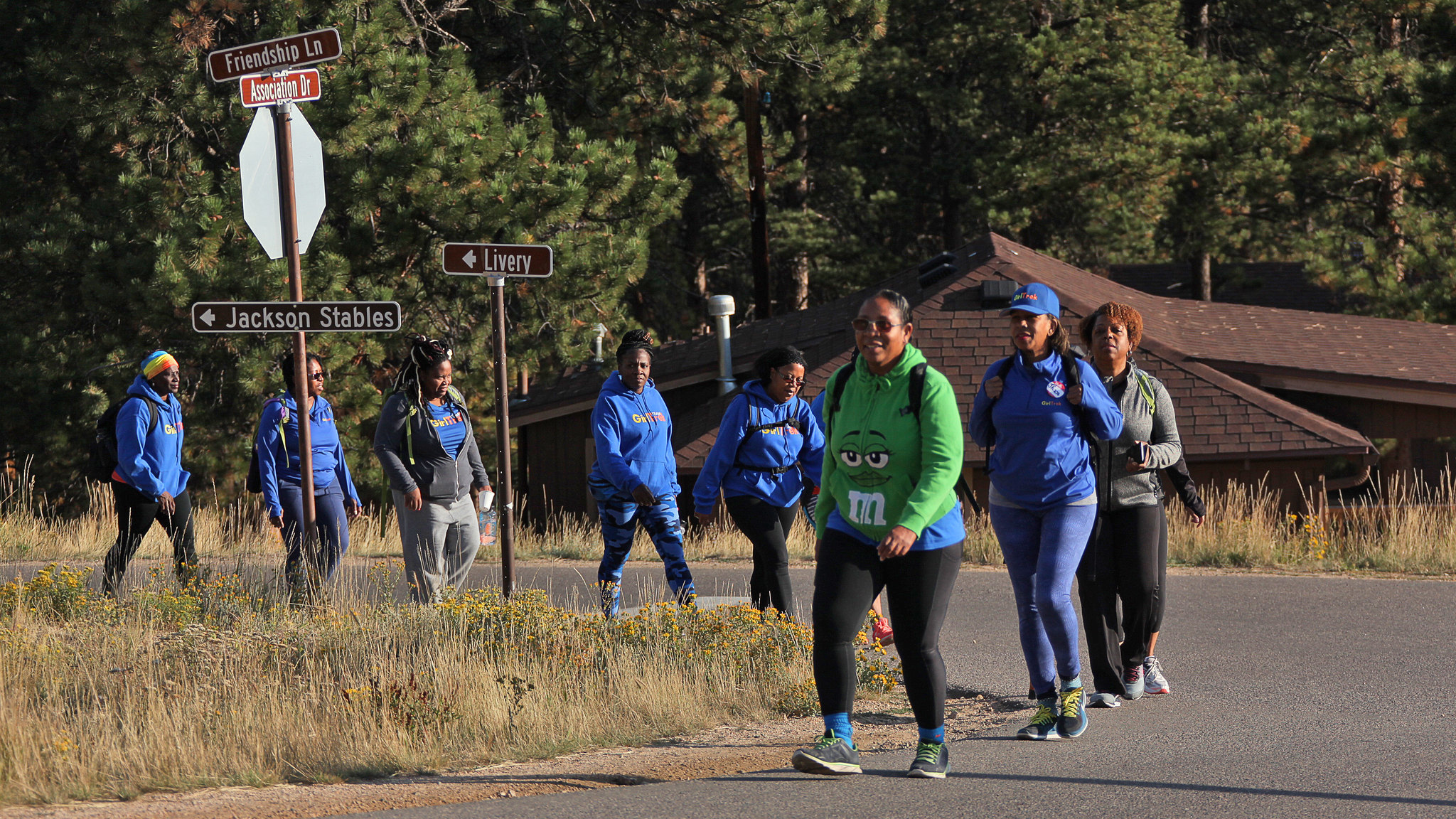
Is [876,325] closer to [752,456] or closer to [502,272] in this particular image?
[752,456]

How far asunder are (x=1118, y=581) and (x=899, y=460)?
6.73ft

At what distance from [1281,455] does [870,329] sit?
11.8m

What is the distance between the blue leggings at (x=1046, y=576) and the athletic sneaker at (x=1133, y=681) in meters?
0.85

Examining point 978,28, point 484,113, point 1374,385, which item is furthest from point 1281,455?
point 978,28

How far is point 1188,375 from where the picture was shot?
1678 centimetres

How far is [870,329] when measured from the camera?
5.24m

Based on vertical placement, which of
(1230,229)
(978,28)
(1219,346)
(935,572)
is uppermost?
(978,28)

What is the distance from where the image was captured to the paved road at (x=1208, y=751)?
5.07 m

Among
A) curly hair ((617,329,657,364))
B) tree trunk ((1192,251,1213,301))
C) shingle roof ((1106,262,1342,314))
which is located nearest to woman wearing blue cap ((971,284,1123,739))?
curly hair ((617,329,657,364))

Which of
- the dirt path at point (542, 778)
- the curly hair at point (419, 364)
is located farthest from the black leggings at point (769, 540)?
the curly hair at point (419, 364)

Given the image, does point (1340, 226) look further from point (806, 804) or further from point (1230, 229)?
point (806, 804)

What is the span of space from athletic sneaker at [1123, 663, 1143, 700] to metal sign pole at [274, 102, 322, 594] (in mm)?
4166

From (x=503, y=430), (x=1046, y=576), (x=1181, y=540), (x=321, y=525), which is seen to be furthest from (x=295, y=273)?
(x=1181, y=540)

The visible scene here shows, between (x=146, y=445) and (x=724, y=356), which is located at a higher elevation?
(x=724, y=356)
